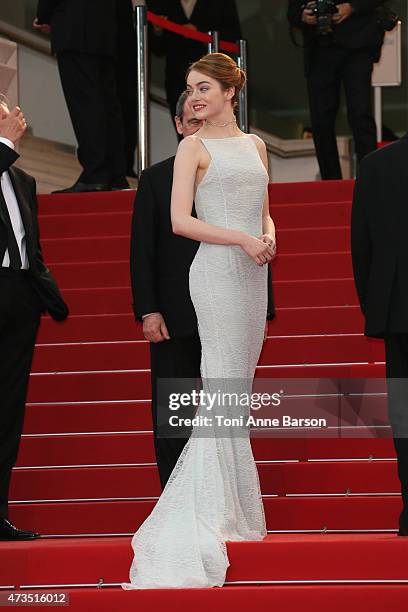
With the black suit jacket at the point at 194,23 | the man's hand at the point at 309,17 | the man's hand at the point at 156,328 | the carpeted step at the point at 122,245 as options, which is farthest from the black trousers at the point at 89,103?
the man's hand at the point at 156,328

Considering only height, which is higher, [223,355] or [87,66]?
[87,66]

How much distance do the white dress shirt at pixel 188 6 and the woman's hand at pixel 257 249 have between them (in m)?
5.36

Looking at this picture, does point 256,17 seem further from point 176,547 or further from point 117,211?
point 176,547

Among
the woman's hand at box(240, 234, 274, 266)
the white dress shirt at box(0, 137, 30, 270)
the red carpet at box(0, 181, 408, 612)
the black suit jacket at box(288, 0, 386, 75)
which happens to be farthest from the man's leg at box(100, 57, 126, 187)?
the woman's hand at box(240, 234, 274, 266)

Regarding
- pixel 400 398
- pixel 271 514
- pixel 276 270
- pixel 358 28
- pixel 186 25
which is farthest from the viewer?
pixel 186 25

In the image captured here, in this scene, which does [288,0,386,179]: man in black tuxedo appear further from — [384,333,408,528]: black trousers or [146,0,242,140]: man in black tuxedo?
[384,333,408,528]: black trousers

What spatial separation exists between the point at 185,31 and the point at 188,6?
652 mm

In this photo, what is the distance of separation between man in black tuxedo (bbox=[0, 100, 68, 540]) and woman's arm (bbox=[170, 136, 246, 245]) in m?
0.71

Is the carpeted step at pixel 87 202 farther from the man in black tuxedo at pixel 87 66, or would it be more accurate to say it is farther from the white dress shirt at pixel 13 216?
the white dress shirt at pixel 13 216

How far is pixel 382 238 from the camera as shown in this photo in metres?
4.44

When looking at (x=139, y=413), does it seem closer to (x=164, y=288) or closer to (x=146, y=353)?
(x=146, y=353)

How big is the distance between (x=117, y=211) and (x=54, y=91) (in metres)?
3.60

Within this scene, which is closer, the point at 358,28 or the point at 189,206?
the point at 189,206

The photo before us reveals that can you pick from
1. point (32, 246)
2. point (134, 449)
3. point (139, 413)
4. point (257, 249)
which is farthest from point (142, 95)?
point (257, 249)
